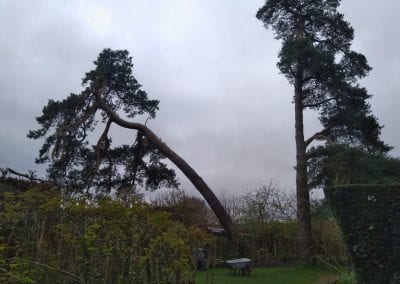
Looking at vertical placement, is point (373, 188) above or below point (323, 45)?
below

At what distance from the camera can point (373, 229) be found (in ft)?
21.7

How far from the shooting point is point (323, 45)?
1680 centimetres

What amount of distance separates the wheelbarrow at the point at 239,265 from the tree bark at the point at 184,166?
3.77 metres

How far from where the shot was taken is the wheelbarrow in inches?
469

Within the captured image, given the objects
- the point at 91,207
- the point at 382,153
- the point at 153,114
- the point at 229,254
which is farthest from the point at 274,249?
the point at 91,207

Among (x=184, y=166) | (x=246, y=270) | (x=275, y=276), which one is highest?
(x=184, y=166)

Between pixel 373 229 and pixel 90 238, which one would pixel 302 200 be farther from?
pixel 90 238

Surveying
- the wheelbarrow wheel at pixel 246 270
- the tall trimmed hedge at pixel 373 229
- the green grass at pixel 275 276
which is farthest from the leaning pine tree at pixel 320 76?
the tall trimmed hedge at pixel 373 229

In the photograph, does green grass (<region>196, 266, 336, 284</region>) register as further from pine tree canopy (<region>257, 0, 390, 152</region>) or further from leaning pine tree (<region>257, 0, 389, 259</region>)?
pine tree canopy (<region>257, 0, 390, 152</region>)

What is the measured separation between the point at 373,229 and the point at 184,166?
10390 mm

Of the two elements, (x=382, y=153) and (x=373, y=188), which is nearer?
(x=373, y=188)

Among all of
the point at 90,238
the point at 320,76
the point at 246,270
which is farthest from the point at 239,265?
the point at 90,238

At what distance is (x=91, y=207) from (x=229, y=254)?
43.2ft

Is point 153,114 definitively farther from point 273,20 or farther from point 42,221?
point 42,221
